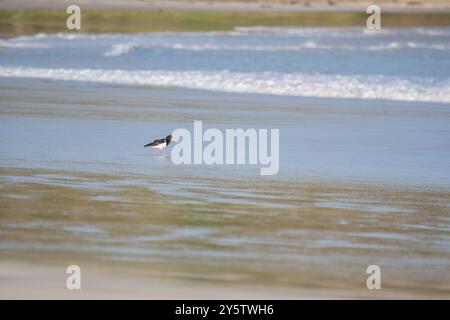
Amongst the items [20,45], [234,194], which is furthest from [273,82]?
[234,194]

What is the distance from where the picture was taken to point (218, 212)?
8.96 metres

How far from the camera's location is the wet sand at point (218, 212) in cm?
700

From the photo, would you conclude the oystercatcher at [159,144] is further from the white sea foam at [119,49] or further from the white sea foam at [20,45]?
the white sea foam at [20,45]

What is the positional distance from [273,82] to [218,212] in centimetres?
Answer: 1092

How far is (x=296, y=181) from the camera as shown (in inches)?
409

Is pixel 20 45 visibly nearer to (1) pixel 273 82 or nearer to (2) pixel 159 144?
(1) pixel 273 82

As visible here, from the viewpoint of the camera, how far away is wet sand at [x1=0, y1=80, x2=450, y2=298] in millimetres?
6996

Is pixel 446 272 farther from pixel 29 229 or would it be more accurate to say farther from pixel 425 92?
pixel 425 92

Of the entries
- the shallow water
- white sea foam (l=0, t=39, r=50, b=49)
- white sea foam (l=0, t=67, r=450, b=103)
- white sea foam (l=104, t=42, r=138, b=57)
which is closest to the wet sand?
the shallow water

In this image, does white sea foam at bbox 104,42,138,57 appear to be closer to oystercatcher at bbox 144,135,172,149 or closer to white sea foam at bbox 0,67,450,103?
white sea foam at bbox 0,67,450,103

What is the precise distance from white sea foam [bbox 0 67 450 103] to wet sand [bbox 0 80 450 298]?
11.9 feet
